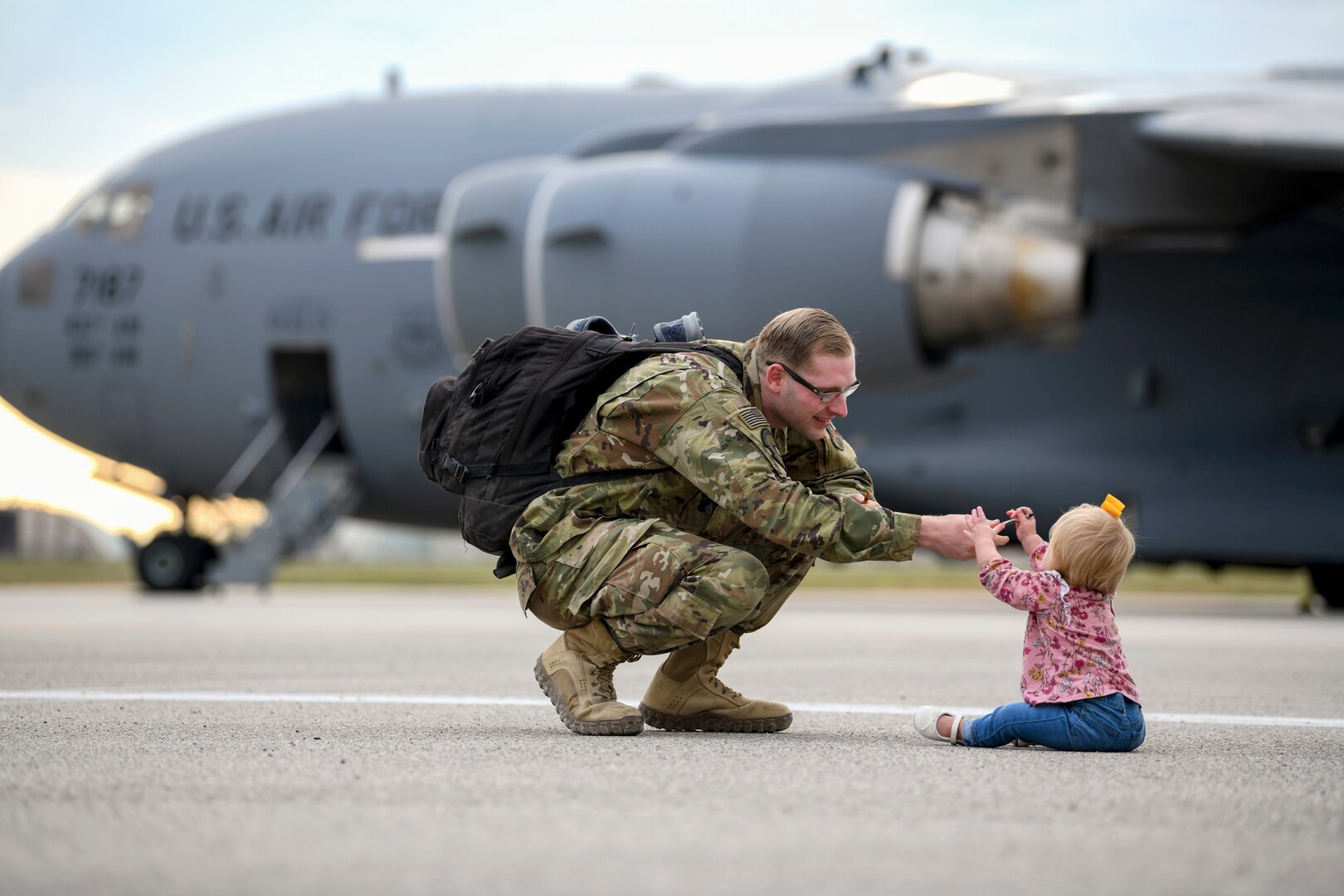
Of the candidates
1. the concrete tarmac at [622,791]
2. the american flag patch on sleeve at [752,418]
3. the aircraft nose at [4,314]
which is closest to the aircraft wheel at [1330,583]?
the concrete tarmac at [622,791]

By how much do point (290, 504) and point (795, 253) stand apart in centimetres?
589

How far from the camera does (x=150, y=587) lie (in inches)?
602

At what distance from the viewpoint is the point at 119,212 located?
15758mm

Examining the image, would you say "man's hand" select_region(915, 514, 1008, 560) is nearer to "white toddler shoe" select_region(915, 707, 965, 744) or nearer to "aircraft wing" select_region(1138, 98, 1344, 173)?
"white toddler shoe" select_region(915, 707, 965, 744)

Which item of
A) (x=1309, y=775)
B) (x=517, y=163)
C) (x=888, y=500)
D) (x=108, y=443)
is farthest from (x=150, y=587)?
(x=1309, y=775)

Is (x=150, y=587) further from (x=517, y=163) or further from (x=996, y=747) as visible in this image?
(x=996, y=747)

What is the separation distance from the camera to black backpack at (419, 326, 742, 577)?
4.18 m

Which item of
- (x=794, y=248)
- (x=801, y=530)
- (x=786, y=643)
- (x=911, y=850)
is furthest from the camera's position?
(x=794, y=248)

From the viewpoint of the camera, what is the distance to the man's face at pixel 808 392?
13.3ft

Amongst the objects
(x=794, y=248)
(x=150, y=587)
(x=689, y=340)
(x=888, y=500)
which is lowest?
(x=150, y=587)

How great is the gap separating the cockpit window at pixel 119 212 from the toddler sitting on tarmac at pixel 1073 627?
43.8ft

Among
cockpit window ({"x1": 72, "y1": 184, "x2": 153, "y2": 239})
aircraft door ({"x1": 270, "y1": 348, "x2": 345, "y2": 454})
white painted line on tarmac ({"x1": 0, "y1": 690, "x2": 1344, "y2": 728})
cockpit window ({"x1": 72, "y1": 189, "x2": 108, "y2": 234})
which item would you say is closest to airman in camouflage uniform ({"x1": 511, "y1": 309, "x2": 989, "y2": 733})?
white painted line on tarmac ({"x1": 0, "y1": 690, "x2": 1344, "y2": 728})

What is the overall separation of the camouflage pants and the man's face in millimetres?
367

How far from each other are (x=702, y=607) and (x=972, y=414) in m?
9.33
